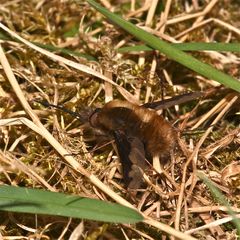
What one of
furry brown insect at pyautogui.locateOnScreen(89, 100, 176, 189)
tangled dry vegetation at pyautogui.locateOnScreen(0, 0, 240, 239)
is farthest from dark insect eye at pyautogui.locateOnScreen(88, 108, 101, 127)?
tangled dry vegetation at pyautogui.locateOnScreen(0, 0, 240, 239)

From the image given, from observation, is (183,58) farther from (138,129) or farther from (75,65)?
(75,65)

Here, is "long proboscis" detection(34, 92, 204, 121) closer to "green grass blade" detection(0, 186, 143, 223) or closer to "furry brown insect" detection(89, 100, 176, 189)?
"furry brown insect" detection(89, 100, 176, 189)

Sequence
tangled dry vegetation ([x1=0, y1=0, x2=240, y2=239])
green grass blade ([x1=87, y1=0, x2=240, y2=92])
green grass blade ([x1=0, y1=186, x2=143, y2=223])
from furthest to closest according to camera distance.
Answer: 1. green grass blade ([x1=87, y1=0, x2=240, y2=92])
2. tangled dry vegetation ([x1=0, y1=0, x2=240, y2=239])
3. green grass blade ([x1=0, y1=186, x2=143, y2=223])

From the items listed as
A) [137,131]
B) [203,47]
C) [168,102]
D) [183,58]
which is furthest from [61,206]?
[203,47]

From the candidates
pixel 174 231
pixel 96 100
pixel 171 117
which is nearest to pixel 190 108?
pixel 171 117

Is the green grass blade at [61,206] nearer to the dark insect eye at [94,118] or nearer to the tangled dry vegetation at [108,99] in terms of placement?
the tangled dry vegetation at [108,99]

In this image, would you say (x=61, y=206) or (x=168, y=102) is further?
(x=168, y=102)
